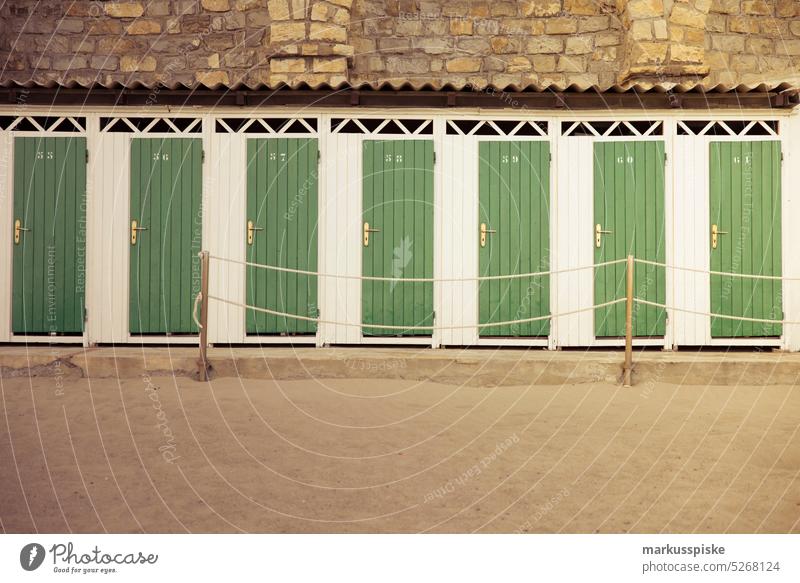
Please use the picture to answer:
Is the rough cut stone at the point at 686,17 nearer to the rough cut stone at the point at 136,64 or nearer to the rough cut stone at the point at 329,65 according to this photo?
the rough cut stone at the point at 329,65

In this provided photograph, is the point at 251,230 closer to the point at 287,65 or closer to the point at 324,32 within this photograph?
the point at 287,65

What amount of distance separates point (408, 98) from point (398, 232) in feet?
5.16

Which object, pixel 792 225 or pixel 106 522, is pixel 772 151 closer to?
pixel 792 225

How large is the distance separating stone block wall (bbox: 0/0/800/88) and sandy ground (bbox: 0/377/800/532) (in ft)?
20.9

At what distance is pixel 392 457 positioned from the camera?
240 inches

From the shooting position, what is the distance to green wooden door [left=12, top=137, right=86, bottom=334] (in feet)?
32.3

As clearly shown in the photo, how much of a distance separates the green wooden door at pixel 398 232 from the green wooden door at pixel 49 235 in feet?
11.1

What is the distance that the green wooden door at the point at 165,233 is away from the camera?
9906 millimetres

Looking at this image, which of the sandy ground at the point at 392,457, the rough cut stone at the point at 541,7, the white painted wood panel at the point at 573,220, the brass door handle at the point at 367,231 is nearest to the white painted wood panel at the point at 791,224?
the sandy ground at the point at 392,457

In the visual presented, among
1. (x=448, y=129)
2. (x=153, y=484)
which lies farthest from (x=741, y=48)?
(x=153, y=484)

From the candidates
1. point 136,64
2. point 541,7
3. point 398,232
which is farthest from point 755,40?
point 136,64

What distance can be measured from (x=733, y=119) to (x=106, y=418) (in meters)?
7.67

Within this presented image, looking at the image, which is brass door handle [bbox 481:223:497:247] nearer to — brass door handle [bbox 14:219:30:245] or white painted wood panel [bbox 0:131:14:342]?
brass door handle [bbox 14:219:30:245]

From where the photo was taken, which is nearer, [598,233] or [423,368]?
[423,368]
